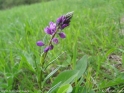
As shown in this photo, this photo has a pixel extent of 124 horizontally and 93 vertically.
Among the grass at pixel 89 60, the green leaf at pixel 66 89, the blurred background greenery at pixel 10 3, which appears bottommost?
the blurred background greenery at pixel 10 3

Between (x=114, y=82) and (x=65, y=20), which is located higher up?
(x=65, y=20)

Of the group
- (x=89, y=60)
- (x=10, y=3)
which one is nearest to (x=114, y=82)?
(x=89, y=60)

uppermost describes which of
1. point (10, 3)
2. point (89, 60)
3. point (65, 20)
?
point (65, 20)

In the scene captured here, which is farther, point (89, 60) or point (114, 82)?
point (89, 60)

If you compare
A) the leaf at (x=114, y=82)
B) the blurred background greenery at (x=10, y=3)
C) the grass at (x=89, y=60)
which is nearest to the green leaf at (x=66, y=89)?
the grass at (x=89, y=60)

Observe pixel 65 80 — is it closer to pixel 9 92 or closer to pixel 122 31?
pixel 9 92

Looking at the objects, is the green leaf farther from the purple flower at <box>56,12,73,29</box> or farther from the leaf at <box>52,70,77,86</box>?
the purple flower at <box>56,12,73,29</box>

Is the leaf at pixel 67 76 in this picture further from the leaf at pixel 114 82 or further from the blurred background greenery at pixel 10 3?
the blurred background greenery at pixel 10 3

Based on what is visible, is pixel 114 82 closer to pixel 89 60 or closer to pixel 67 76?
pixel 67 76

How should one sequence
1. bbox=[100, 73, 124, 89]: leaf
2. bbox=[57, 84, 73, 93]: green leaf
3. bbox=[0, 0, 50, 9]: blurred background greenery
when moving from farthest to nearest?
bbox=[0, 0, 50, 9]: blurred background greenery < bbox=[100, 73, 124, 89]: leaf < bbox=[57, 84, 73, 93]: green leaf

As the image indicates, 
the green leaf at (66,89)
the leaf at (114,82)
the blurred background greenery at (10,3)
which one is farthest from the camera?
the blurred background greenery at (10,3)

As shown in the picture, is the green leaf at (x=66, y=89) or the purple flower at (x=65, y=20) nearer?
the green leaf at (x=66, y=89)

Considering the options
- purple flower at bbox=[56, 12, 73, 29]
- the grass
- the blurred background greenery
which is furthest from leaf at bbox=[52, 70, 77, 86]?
the blurred background greenery
